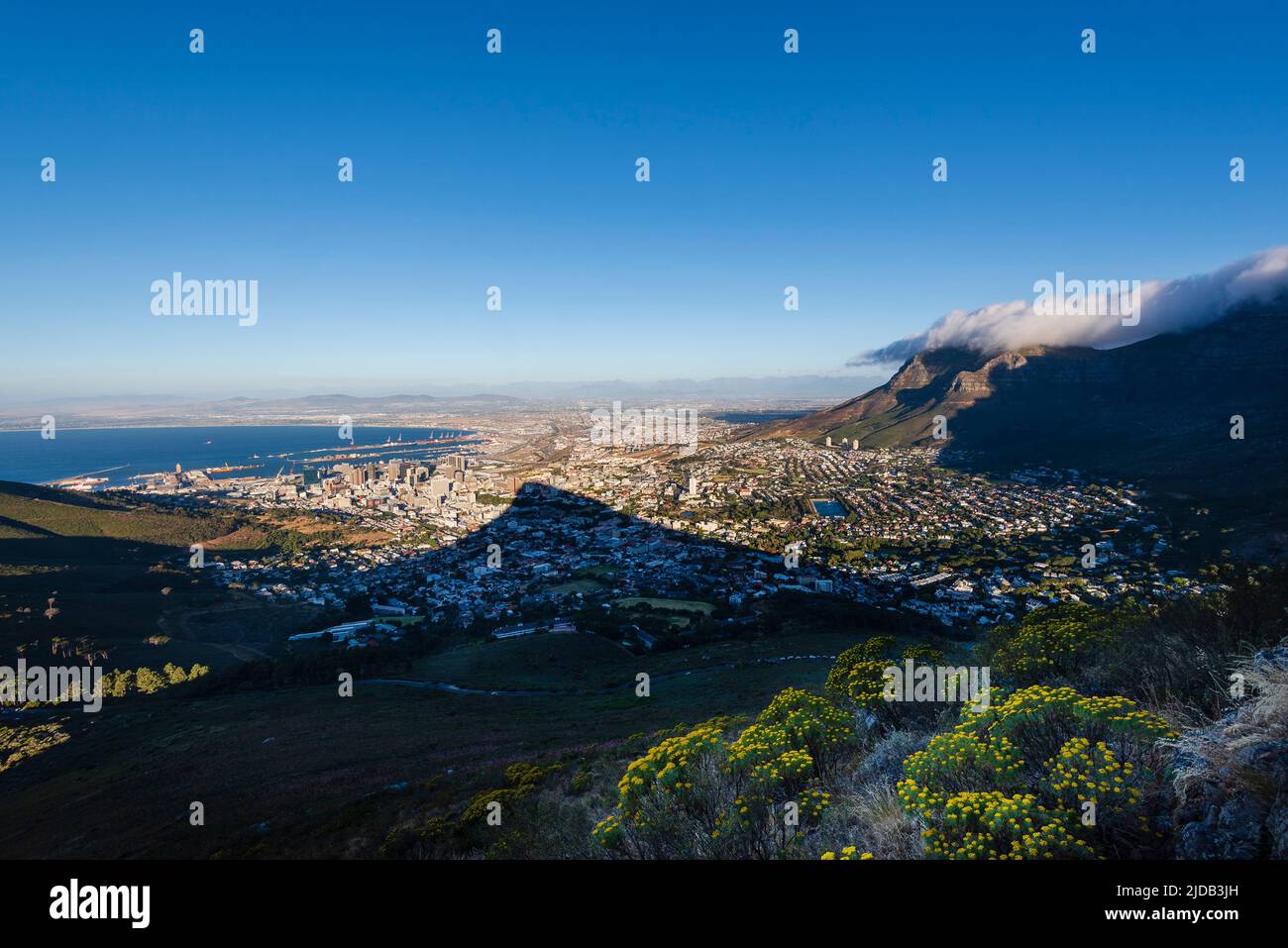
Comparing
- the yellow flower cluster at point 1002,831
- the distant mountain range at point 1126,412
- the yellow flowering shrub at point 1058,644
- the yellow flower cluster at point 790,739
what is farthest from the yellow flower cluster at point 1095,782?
the distant mountain range at point 1126,412

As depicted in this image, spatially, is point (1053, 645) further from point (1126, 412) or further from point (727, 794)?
point (1126, 412)

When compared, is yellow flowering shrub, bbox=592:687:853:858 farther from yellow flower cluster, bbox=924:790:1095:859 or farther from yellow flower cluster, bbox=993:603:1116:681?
yellow flower cluster, bbox=993:603:1116:681

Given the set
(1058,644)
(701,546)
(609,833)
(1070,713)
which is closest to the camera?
(609,833)

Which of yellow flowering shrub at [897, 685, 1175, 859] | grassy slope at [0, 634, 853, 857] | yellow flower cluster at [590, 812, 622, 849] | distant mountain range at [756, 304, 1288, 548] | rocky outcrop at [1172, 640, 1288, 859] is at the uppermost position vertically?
distant mountain range at [756, 304, 1288, 548]

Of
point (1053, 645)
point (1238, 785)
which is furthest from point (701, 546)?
point (1238, 785)

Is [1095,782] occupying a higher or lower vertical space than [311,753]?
higher

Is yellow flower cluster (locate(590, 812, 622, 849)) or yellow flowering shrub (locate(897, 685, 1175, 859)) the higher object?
yellow flowering shrub (locate(897, 685, 1175, 859))

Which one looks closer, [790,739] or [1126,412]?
[790,739]

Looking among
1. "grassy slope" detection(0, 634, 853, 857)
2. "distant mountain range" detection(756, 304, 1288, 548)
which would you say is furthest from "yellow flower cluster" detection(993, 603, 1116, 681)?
"distant mountain range" detection(756, 304, 1288, 548)

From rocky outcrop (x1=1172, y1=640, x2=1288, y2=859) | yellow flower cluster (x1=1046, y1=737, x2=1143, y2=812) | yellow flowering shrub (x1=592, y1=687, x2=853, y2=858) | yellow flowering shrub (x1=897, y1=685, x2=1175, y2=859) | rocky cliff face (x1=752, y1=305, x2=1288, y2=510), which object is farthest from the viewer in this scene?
rocky cliff face (x1=752, y1=305, x2=1288, y2=510)

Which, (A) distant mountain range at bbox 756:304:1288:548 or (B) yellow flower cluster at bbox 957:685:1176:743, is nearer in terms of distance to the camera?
(B) yellow flower cluster at bbox 957:685:1176:743
